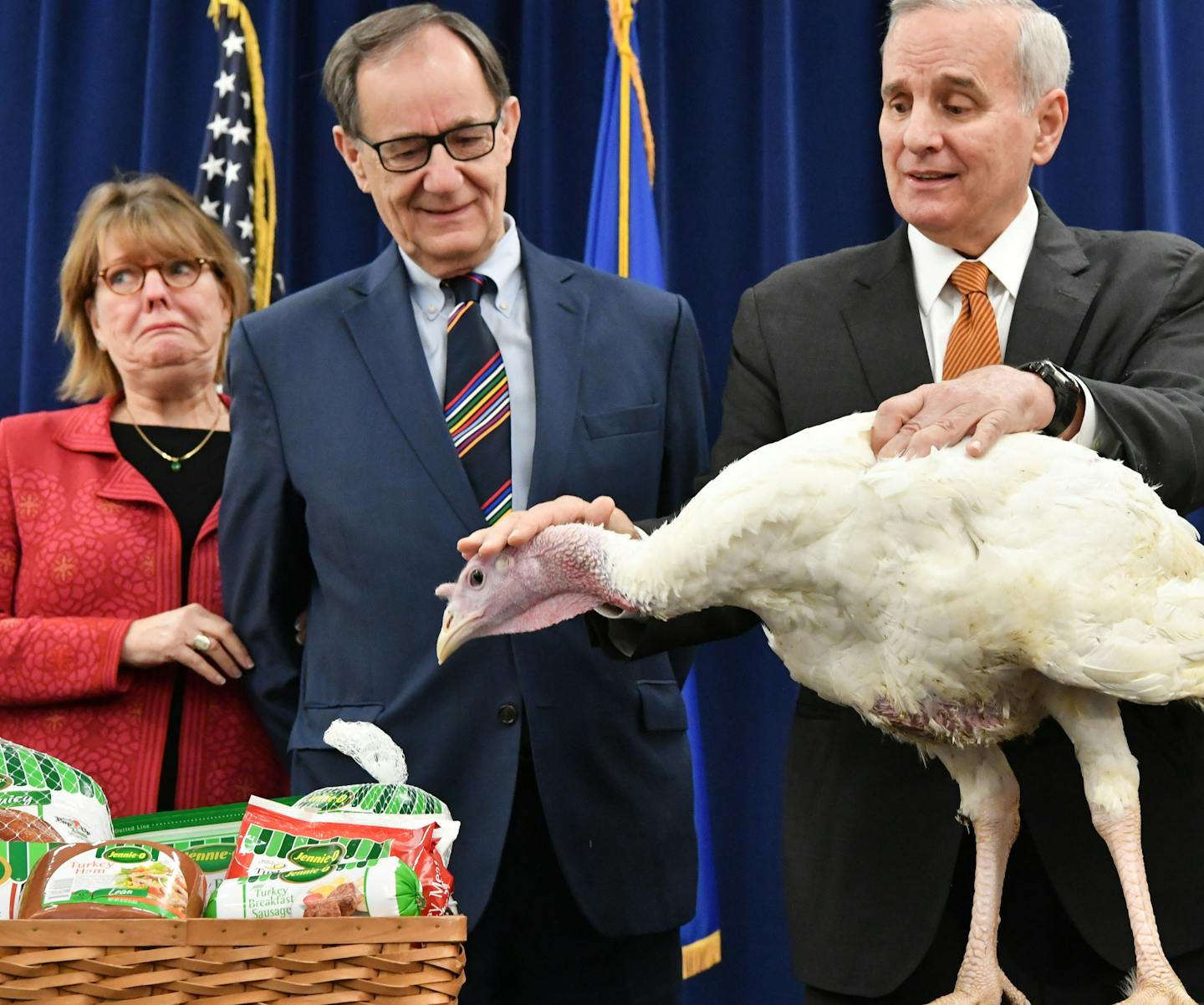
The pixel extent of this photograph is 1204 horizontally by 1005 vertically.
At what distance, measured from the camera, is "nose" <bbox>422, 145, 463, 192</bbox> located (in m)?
2.06

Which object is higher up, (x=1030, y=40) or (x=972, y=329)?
(x=1030, y=40)

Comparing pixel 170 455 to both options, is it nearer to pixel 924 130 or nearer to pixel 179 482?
pixel 179 482

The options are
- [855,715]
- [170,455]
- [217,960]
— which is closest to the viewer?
[217,960]

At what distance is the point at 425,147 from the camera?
2.08 metres

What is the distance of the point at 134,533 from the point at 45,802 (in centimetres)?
95

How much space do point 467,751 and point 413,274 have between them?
735 millimetres

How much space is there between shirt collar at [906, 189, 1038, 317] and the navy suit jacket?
50 cm

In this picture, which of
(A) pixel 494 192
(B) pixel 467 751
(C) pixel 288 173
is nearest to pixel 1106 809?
(B) pixel 467 751

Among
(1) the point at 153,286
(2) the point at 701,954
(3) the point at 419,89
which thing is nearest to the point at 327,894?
(3) the point at 419,89

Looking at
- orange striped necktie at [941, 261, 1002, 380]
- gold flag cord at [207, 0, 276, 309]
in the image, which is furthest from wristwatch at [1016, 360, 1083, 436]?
gold flag cord at [207, 0, 276, 309]

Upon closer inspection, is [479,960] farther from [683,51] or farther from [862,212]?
[683,51]

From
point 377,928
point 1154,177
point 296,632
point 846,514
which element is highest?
point 1154,177

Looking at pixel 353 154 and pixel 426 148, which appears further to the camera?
pixel 353 154

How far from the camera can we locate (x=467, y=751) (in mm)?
1941
